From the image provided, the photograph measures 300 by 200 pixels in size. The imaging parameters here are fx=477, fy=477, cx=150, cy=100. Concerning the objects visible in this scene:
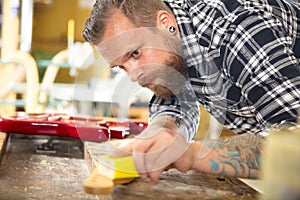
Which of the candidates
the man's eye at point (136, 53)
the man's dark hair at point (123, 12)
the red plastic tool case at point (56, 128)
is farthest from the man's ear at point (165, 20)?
the red plastic tool case at point (56, 128)

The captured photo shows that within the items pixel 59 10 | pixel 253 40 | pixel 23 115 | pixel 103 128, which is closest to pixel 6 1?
pixel 59 10

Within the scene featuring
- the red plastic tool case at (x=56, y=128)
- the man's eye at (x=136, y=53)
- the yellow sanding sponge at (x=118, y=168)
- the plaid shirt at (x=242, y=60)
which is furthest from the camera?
the red plastic tool case at (x=56, y=128)

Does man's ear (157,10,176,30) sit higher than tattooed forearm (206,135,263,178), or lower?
higher

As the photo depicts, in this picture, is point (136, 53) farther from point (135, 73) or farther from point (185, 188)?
point (185, 188)

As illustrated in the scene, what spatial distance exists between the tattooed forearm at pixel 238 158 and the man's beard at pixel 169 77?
1.12 feet

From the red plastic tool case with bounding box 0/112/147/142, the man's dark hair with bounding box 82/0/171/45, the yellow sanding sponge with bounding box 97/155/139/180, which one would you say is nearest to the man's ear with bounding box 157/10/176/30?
the man's dark hair with bounding box 82/0/171/45

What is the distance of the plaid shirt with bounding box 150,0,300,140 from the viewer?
0.95m

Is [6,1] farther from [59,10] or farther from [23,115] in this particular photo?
[23,115]

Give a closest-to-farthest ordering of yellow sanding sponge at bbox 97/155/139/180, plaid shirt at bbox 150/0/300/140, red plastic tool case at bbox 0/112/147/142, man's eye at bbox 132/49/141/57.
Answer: yellow sanding sponge at bbox 97/155/139/180
plaid shirt at bbox 150/0/300/140
man's eye at bbox 132/49/141/57
red plastic tool case at bbox 0/112/147/142

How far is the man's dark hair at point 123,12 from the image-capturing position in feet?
3.92

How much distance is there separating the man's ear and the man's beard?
0.08 meters

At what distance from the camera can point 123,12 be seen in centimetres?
120

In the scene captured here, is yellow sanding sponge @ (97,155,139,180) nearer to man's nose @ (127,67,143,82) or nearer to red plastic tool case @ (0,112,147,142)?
man's nose @ (127,67,143,82)

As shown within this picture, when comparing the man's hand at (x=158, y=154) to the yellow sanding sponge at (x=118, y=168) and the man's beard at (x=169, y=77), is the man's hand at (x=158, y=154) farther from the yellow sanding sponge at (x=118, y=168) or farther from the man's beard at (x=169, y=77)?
the man's beard at (x=169, y=77)
